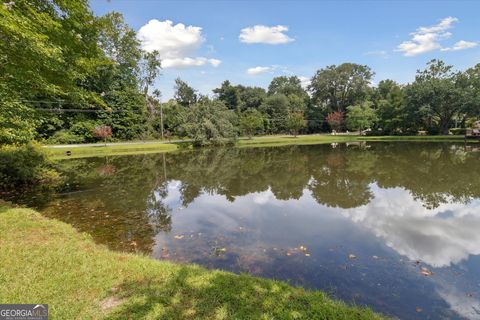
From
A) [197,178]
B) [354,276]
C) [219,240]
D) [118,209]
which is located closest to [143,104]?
[197,178]

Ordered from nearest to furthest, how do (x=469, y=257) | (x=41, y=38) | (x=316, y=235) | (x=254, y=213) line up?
(x=469, y=257) → (x=41, y=38) → (x=316, y=235) → (x=254, y=213)

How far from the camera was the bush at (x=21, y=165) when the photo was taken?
11.2 meters

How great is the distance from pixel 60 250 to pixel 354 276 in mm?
5392

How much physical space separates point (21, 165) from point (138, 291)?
11.0 metres

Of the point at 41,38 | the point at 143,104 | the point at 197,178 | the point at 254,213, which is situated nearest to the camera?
the point at 41,38

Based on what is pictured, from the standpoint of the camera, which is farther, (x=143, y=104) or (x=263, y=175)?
(x=143, y=104)

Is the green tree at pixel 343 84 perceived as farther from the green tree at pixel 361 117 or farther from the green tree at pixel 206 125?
the green tree at pixel 206 125

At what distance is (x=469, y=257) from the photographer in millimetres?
5766

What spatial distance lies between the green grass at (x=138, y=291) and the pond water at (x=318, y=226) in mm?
1041

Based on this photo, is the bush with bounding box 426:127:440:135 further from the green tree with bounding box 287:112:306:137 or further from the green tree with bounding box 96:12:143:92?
the green tree with bounding box 96:12:143:92

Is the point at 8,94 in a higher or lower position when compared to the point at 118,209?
higher

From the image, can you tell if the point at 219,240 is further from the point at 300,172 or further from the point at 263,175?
the point at 300,172

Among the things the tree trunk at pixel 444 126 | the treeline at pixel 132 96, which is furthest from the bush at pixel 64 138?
the tree trunk at pixel 444 126

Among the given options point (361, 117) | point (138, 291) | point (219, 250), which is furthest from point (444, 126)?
point (138, 291)
